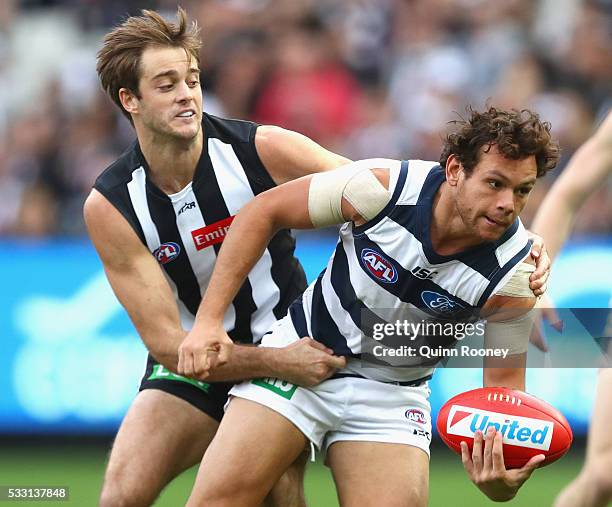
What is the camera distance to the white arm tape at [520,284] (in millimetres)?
4457

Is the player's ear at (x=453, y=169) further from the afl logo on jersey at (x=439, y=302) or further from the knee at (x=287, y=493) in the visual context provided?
the knee at (x=287, y=493)

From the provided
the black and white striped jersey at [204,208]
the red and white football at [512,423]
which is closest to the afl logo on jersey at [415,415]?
the red and white football at [512,423]

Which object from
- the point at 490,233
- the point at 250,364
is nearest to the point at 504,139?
the point at 490,233

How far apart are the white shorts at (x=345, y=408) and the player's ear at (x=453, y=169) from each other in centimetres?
92

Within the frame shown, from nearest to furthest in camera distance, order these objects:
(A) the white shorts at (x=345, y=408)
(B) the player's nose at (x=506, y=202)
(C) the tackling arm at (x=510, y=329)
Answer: (B) the player's nose at (x=506, y=202) → (C) the tackling arm at (x=510, y=329) → (A) the white shorts at (x=345, y=408)

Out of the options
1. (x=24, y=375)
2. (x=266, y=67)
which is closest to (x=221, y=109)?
(x=266, y=67)

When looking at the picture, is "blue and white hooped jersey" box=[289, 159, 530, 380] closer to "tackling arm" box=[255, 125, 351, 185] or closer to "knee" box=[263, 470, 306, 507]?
"tackling arm" box=[255, 125, 351, 185]

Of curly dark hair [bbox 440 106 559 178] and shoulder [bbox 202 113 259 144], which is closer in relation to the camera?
curly dark hair [bbox 440 106 559 178]

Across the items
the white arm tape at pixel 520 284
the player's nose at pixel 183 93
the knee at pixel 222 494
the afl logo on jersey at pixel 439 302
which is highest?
the player's nose at pixel 183 93

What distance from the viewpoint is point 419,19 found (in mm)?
10492

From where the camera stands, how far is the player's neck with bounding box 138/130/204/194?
17.1 ft

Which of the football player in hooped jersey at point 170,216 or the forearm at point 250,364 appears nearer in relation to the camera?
the forearm at point 250,364

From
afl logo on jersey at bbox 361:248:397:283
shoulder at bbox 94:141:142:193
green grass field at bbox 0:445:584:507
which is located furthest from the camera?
green grass field at bbox 0:445:584:507

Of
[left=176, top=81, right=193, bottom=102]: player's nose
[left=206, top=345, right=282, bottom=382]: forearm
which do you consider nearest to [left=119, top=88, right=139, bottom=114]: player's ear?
[left=176, top=81, right=193, bottom=102]: player's nose
